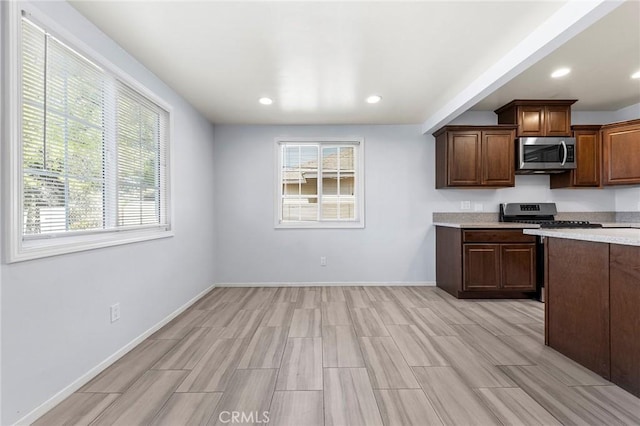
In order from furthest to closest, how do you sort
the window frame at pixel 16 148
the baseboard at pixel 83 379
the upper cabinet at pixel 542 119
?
the upper cabinet at pixel 542 119, the baseboard at pixel 83 379, the window frame at pixel 16 148

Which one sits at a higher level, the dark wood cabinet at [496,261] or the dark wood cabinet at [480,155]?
the dark wood cabinet at [480,155]

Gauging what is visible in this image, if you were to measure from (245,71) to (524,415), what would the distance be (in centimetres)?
318

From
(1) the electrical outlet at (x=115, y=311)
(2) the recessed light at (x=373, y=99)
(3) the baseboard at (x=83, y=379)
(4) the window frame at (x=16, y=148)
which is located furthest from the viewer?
(2) the recessed light at (x=373, y=99)

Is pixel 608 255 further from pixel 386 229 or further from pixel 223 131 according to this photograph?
pixel 223 131

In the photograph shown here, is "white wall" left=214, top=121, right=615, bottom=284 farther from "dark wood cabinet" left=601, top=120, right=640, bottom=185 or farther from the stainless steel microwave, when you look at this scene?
"dark wood cabinet" left=601, top=120, right=640, bottom=185

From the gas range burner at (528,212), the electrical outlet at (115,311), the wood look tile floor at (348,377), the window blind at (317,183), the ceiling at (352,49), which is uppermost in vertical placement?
the ceiling at (352,49)

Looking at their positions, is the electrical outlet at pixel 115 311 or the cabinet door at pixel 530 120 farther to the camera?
the cabinet door at pixel 530 120

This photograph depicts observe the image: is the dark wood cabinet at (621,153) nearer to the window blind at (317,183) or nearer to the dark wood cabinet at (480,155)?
the dark wood cabinet at (480,155)

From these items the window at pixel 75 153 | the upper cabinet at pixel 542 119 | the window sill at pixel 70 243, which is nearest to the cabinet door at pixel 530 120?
the upper cabinet at pixel 542 119

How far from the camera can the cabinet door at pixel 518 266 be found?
11.8 ft

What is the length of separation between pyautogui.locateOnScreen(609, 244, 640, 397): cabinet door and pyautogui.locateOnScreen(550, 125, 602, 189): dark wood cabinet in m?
2.78

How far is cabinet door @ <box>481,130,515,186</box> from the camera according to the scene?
12.7 ft

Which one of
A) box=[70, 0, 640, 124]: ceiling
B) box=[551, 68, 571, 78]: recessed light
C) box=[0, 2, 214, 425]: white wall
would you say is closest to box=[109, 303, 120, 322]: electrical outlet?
box=[0, 2, 214, 425]: white wall

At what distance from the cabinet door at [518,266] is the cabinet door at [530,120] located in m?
1.49
